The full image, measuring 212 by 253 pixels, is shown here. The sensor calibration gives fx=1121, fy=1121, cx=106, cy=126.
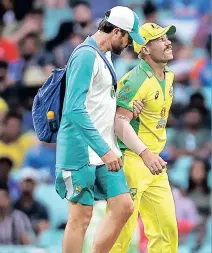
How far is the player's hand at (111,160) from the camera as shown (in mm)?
7866

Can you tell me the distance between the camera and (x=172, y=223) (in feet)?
28.7

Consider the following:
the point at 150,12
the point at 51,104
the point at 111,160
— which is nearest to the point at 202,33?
the point at 150,12

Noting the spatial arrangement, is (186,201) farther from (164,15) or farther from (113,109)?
(113,109)

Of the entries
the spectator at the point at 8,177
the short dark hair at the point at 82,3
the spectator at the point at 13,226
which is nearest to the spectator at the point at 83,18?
the short dark hair at the point at 82,3

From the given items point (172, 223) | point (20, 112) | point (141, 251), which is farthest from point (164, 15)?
point (172, 223)

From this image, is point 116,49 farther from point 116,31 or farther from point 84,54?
point 84,54

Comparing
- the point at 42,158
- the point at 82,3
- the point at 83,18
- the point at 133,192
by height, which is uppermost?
the point at 133,192

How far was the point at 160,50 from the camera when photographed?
8797 millimetres

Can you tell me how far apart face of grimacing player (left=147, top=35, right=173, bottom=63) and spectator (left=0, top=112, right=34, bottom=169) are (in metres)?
4.98

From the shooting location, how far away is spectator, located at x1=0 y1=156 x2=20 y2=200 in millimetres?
13055

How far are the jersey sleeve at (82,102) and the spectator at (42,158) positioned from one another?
5.46 metres

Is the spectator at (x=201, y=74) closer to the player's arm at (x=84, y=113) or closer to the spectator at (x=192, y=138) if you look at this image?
the spectator at (x=192, y=138)

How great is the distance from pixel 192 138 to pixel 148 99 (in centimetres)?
549

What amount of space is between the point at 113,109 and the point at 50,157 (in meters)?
5.20
